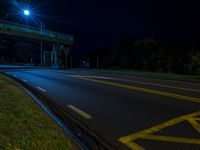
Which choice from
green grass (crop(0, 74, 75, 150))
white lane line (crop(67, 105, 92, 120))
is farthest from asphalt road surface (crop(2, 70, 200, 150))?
green grass (crop(0, 74, 75, 150))

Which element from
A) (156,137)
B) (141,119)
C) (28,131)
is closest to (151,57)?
(141,119)

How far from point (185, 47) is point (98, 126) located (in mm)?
25518

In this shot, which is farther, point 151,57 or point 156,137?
point 151,57

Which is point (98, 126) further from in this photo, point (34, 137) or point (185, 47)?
point (185, 47)

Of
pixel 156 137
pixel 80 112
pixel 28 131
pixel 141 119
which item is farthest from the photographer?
pixel 80 112

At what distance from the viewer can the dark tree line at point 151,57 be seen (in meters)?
25.7

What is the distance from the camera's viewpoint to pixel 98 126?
16.8 ft

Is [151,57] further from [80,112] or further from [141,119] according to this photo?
[141,119]

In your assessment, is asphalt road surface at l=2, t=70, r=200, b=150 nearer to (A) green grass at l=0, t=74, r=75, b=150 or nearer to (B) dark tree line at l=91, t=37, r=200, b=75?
(A) green grass at l=0, t=74, r=75, b=150

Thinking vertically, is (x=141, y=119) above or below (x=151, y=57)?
below

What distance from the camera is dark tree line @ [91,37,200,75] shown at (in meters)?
25.7

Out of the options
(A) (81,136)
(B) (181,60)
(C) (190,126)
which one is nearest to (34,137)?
(A) (81,136)

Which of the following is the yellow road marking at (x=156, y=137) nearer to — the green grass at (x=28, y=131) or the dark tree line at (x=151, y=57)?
the green grass at (x=28, y=131)

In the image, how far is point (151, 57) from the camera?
33.5 metres
